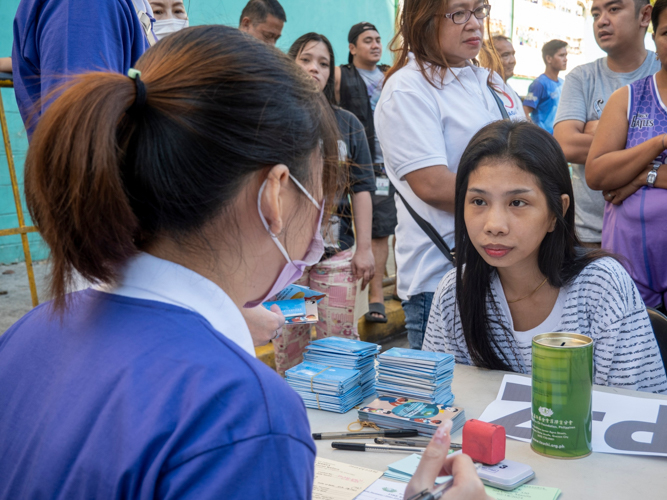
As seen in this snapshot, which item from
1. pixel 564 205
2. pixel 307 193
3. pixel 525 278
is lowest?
pixel 525 278

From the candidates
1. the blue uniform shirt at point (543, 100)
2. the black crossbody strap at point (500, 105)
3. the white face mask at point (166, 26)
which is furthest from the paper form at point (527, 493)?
the blue uniform shirt at point (543, 100)

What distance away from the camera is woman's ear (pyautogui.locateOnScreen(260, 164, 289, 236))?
2.51ft

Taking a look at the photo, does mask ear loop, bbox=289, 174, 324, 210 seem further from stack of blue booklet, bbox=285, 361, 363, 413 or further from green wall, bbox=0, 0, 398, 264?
green wall, bbox=0, 0, 398, 264

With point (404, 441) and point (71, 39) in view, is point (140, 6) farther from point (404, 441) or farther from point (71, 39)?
point (404, 441)

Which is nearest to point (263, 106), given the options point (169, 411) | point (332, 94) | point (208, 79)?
point (208, 79)

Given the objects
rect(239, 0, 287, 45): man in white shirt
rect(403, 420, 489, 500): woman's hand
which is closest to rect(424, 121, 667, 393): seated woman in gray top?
rect(403, 420, 489, 500): woman's hand

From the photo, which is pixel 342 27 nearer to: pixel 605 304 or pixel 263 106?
pixel 605 304

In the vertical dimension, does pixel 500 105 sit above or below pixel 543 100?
above

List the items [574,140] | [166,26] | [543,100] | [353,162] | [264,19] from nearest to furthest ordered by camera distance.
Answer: [166,26], [574,140], [353,162], [264,19], [543,100]

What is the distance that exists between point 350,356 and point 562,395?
538mm

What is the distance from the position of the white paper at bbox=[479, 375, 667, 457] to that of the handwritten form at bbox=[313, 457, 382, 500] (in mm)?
332

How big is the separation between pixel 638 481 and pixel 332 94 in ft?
8.23

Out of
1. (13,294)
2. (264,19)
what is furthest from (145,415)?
(13,294)

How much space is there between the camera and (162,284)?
0.71 meters
